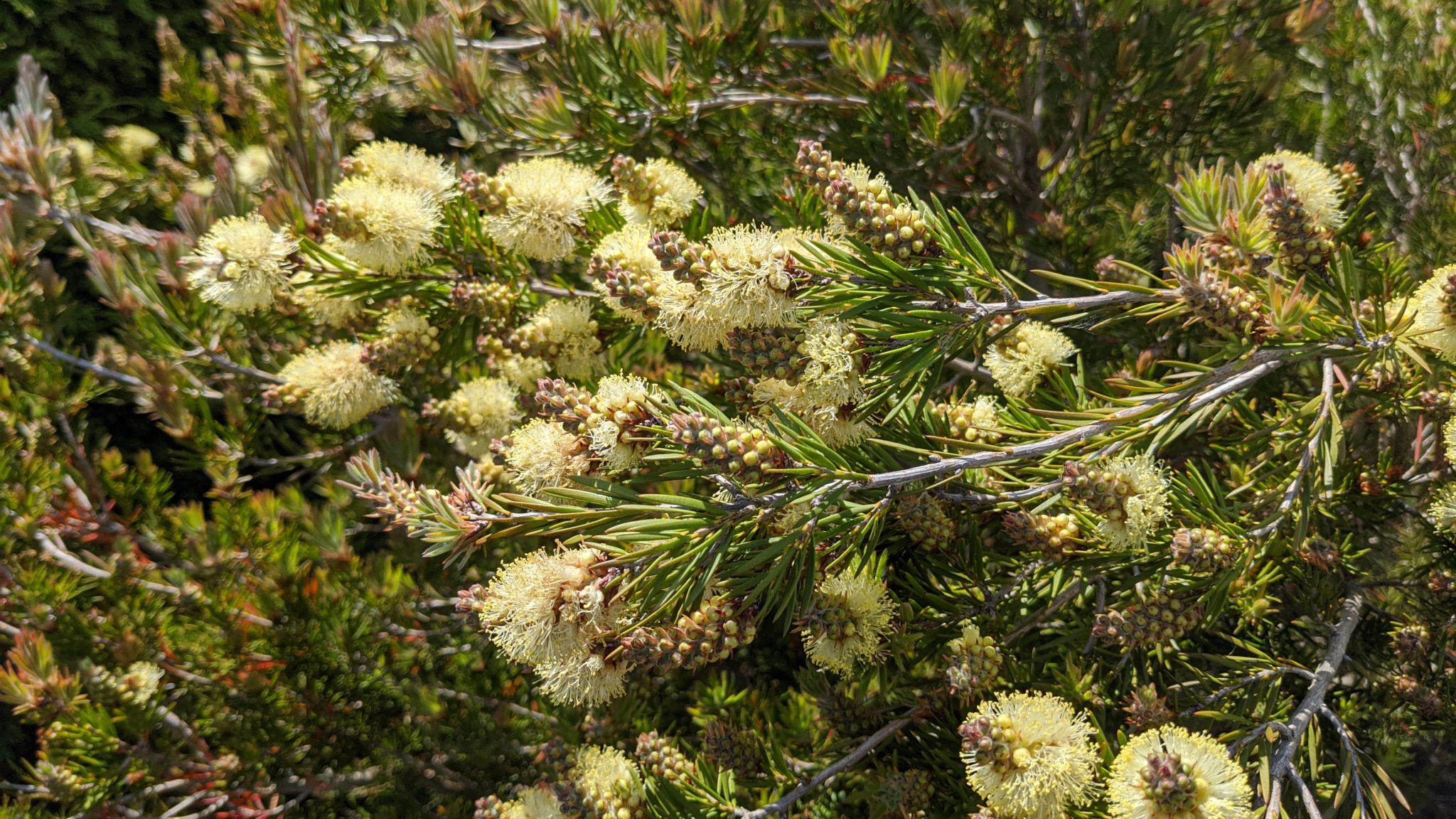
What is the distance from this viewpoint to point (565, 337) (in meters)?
1.28

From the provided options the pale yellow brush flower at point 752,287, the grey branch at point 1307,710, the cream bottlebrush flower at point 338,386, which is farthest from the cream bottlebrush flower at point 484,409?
the grey branch at point 1307,710

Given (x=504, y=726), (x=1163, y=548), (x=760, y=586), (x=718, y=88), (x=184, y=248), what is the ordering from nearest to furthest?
(x=760, y=586) → (x=1163, y=548) → (x=184, y=248) → (x=718, y=88) → (x=504, y=726)

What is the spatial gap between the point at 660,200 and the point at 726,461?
0.52 m

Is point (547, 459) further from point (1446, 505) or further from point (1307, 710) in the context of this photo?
point (1446, 505)

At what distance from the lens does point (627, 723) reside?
5.28 ft

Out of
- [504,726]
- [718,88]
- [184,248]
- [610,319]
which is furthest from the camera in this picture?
[504,726]

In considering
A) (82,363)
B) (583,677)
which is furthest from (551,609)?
(82,363)

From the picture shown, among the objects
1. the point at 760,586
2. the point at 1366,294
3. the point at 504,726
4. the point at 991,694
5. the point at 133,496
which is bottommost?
the point at 504,726

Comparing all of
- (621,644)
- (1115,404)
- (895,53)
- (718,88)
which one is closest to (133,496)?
(718,88)

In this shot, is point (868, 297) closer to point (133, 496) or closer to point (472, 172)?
point (472, 172)

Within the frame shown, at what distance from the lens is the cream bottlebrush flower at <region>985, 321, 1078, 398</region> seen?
1102mm

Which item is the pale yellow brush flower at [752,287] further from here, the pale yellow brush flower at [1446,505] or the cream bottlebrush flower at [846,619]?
the pale yellow brush flower at [1446,505]

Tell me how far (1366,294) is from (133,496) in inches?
102

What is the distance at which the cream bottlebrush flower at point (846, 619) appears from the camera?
3.21ft
